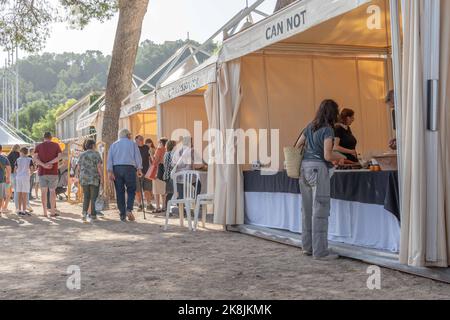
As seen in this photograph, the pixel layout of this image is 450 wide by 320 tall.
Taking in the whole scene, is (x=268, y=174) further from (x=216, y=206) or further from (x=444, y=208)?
(x=444, y=208)

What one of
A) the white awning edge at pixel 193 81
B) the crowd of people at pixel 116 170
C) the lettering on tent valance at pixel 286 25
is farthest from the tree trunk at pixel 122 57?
the lettering on tent valance at pixel 286 25

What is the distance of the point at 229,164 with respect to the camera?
8.88 meters

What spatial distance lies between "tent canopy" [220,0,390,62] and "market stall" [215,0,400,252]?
1 centimetres

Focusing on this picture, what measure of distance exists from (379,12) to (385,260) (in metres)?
3.74

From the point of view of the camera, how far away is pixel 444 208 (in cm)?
485

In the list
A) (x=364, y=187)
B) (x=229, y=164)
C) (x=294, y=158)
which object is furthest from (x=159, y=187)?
(x=364, y=187)

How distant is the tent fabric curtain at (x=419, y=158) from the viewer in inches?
191

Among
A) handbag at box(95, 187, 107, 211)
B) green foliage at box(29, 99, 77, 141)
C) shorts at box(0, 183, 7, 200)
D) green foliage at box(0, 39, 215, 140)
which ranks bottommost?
handbag at box(95, 187, 107, 211)

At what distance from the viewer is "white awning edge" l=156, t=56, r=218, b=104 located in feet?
31.1

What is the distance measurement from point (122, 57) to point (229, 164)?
9583mm

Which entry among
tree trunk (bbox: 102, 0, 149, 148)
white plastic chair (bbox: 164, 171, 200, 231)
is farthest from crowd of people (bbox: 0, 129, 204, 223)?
tree trunk (bbox: 102, 0, 149, 148)

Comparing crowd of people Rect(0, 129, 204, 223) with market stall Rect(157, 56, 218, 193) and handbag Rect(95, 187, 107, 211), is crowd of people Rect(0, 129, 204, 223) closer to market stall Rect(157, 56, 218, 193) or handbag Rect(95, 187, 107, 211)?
handbag Rect(95, 187, 107, 211)

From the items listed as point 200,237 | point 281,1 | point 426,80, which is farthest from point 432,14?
point 281,1
